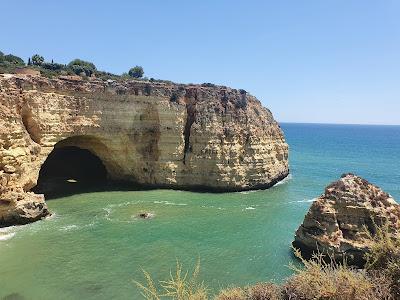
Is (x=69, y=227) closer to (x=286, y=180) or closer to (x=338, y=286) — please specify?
(x=338, y=286)

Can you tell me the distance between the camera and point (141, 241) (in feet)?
82.1

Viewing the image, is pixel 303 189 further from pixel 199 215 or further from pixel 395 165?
pixel 395 165

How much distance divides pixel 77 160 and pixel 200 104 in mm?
15699

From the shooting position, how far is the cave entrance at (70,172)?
3903cm

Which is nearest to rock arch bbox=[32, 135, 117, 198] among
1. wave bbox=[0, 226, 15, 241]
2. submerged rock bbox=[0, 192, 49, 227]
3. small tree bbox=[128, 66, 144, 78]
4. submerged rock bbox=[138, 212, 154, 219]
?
submerged rock bbox=[0, 192, 49, 227]

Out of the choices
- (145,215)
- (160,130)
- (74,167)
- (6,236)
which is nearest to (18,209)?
(6,236)

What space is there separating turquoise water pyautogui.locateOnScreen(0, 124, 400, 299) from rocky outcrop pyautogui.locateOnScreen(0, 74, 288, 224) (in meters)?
2.54

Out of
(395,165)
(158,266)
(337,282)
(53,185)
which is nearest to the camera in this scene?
(337,282)

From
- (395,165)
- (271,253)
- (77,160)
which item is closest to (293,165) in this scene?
(395,165)

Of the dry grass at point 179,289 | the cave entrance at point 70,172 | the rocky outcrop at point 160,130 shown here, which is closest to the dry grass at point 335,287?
the dry grass at point 179,289

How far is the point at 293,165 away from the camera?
62719 millimetres

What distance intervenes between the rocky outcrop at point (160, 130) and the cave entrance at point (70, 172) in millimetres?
3150

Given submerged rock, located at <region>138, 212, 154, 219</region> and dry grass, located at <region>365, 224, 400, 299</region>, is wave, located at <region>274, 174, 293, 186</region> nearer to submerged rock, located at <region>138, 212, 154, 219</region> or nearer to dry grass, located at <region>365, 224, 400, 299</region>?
submerged rock, located at <region>138, 212, 154, 219</region>

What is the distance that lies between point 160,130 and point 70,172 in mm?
11727
